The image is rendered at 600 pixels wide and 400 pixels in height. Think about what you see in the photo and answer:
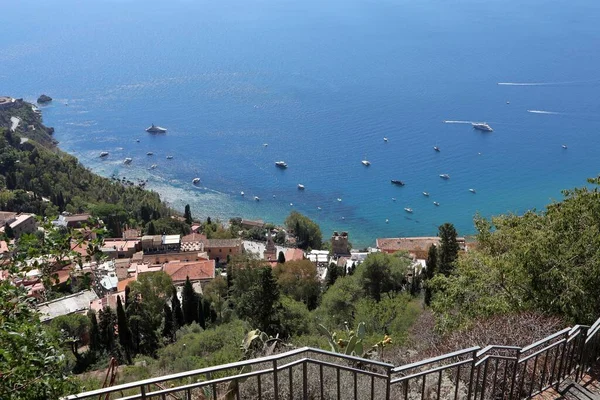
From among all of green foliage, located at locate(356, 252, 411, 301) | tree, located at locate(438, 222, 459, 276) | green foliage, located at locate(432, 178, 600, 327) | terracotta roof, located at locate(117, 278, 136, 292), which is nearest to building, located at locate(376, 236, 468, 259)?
tree, located at locate(438, 222, 459, 276)

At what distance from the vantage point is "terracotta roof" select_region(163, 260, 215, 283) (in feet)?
115

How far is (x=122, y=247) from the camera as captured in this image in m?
43.6

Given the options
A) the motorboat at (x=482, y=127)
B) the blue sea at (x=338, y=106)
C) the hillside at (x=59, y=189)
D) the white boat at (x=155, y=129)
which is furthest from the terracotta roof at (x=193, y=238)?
the motorboat at (x=482, y=127)

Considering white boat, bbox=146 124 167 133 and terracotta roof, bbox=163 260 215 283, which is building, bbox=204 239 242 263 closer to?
terracotta roof, bbox=163 260 215 283

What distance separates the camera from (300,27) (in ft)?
385

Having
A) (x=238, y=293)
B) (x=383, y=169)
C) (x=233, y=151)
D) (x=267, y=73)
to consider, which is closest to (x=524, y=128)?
(x=383, y=169)

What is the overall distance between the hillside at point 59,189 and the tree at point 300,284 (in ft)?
77.1

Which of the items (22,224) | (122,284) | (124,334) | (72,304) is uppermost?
(124,334)

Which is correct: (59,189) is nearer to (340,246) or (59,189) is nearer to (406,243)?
(340,246)

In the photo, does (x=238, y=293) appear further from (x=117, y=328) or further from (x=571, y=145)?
(x=571, y=145)

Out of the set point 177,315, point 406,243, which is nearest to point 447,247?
point 177,315

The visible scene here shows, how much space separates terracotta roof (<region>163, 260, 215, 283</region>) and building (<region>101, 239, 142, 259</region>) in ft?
21.9

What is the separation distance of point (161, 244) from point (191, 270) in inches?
302

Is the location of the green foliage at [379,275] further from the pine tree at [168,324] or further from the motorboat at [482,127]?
the motorboat at [482,127]
